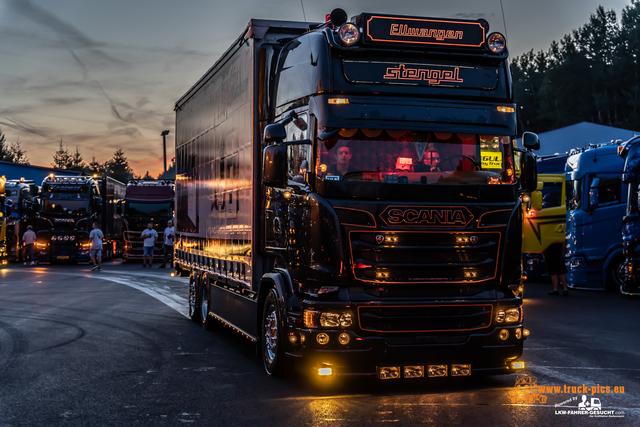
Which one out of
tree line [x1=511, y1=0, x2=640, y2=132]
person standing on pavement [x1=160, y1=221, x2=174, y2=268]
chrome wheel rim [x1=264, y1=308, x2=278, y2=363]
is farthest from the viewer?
tree line [x1=511, y1=0, x2=640, y2=132]

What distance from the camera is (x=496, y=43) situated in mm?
7676

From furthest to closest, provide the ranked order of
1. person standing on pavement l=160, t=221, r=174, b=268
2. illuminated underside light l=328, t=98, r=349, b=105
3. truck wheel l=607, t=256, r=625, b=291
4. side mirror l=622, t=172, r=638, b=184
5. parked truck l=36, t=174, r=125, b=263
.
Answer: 1. parked truck l=36, t=174, r=125, b=263
2. person standing on pavement l=160, t=221, r=174, b=268
3. truck wheel l=607, t=256, r=625, b=291
4. side mirror l=622, t=172, r=638, b=184
5. illuminated underside light l=328, t=98, r=349, b=105

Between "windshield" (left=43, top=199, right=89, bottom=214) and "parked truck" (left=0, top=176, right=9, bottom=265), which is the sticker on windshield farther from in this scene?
"windshield" (left=43, top=199, right=89, bottom=214)

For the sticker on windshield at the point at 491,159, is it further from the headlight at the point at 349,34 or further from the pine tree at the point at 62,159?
the pine tree at the point at 62,159

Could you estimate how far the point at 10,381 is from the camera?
8.02 metres

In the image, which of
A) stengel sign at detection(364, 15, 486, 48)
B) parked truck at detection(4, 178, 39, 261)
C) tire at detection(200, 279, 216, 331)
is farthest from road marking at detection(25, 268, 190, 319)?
parked truck at detection(4, 178, 39, 261)

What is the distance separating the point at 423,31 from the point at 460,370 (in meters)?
3.28

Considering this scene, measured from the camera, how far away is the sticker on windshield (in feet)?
24.3

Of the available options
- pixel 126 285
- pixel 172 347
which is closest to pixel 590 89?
pixel 126 285

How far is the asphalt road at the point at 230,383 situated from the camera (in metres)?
6.39

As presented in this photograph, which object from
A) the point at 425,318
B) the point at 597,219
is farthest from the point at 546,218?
the point at 425,318

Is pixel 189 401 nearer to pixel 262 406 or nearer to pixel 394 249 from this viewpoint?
pixel 262 406

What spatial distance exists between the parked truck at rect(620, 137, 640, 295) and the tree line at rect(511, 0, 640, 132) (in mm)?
49830

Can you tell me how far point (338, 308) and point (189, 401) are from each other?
163 cm
